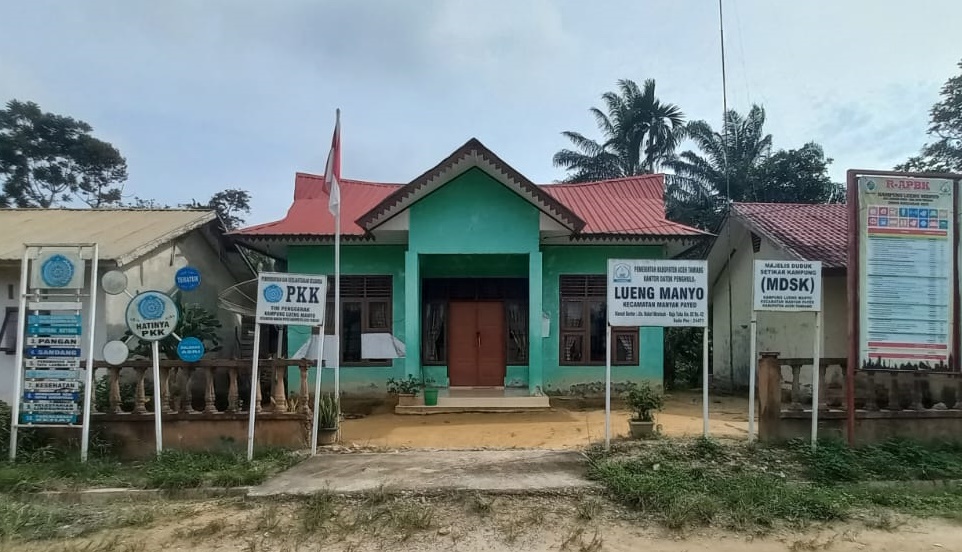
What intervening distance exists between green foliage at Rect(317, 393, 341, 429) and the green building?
327 cm

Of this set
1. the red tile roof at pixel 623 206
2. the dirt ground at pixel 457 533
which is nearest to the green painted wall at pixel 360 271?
the red tile roof at pixel 623 206

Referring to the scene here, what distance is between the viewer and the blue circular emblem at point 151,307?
7.08 metres

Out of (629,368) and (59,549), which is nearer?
(59,549)

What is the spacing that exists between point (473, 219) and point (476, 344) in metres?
3.09

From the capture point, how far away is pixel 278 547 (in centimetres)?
469

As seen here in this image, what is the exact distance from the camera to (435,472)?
6480 millimetres

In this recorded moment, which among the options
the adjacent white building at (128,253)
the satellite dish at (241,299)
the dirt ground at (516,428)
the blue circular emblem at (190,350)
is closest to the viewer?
the blue circular emblem at (190,350)

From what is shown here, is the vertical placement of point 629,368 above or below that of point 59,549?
above

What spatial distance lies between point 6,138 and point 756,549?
3623 centimetres

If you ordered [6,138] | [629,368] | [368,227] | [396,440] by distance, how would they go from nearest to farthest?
[396,440] → [368,227] → [629,368] → [6,138]

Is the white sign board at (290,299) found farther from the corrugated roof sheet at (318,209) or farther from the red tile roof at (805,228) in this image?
the red tile roof at (805,228)

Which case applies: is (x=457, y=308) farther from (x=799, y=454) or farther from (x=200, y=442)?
(x=799, y=454)

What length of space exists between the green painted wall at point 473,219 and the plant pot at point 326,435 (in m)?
4.49

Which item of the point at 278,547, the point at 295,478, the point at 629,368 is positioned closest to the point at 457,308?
the point at 629,368
